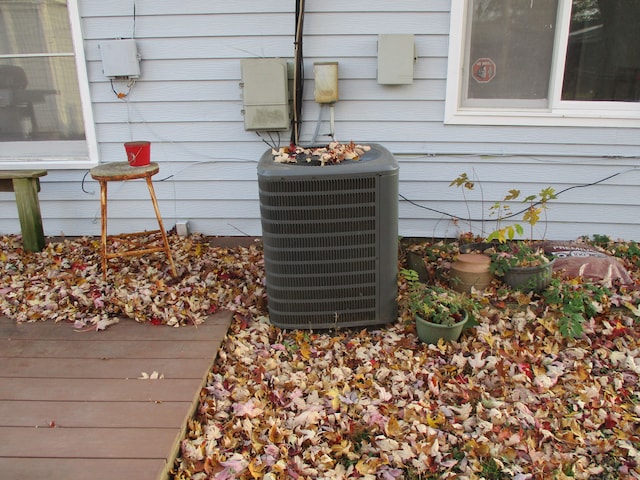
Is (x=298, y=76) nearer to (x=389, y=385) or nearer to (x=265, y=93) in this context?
(x=265, y=93)

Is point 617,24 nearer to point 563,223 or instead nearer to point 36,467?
point 563,223

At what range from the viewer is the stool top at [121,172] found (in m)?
3.03

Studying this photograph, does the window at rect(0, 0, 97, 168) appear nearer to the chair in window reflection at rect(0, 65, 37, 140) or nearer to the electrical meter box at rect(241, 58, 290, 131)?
the chair in window reflection at rect(0, 65, 37, 140)

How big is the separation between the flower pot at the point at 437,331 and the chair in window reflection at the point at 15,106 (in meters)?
3.23

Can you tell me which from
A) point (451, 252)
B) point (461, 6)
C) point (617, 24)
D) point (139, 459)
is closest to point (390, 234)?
point (451, 252)

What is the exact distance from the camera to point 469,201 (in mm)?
3809

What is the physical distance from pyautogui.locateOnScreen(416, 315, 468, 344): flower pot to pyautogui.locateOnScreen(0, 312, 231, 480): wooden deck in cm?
105

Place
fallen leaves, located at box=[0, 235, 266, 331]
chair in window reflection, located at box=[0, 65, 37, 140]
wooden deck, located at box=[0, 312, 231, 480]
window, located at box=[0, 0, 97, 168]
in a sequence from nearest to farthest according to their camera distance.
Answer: wooden deck, located at box=[0, 312, 231, 480] < fallen leaves, located at box=[0, 235, 266, 331] < window, located at box=[0, 0, 97, 168] < chair in window reflection, located at box=[0, 65, 37, 140]

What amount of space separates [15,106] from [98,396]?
2.72 m

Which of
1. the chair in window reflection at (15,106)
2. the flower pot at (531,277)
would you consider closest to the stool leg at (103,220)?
the chair in window reflection at (15,106)

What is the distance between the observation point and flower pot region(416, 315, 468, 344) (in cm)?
262

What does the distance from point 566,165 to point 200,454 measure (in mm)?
3101

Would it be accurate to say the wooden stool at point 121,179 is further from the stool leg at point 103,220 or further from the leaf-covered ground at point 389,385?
the leaf-covered ground at point 389,385

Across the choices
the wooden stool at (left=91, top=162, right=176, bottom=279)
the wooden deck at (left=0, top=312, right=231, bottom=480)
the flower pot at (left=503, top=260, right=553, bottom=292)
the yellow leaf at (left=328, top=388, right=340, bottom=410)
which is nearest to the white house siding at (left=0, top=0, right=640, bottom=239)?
the wooden stool at (left=91, top=162, right=176, bottom=279)
